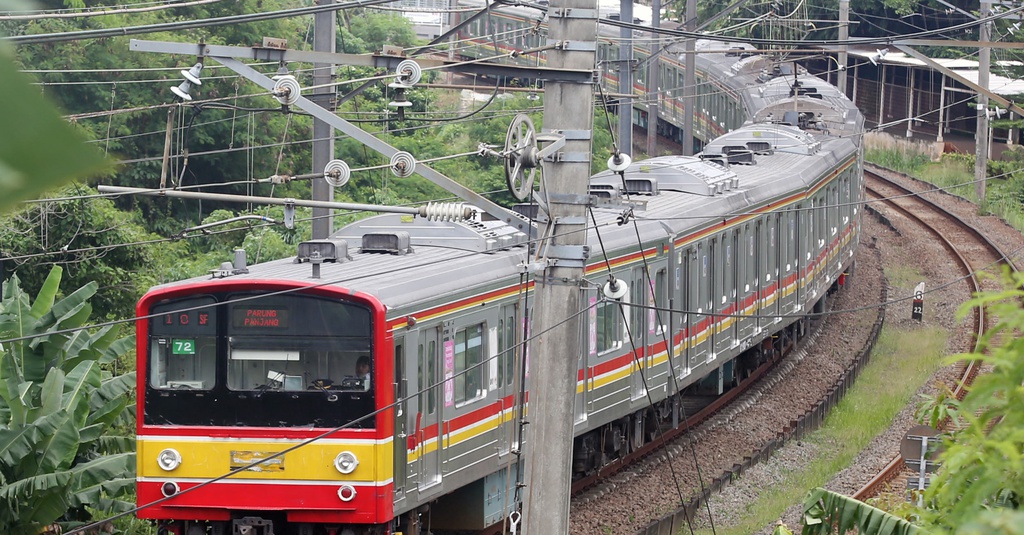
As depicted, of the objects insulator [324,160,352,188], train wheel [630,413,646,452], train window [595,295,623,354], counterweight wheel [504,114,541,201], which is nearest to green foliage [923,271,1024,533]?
counterweight wheel [504,114,541,201]

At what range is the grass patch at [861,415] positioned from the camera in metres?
12.8

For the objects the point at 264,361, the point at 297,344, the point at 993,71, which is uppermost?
the point at 993,71

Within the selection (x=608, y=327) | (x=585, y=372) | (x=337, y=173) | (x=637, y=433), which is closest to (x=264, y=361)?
(x=337, y=173)

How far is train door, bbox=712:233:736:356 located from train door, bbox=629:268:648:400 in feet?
7.32

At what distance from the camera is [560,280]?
→ 7465 millimetres

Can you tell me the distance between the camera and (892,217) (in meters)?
31.7

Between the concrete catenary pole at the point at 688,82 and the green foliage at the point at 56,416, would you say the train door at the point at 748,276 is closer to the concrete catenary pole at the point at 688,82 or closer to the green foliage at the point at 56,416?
the concrete catenary pole at the point at 688,82

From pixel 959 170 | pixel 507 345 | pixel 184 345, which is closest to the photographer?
pixel 184 345

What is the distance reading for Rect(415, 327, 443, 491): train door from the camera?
8992mm

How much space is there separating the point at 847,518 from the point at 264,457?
3.93 m

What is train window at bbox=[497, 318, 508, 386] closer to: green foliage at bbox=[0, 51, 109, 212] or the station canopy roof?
green foliage at bbox=[0, 51, 109, 212]

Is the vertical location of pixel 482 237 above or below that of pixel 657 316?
above

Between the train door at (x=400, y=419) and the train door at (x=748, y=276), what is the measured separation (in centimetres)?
793

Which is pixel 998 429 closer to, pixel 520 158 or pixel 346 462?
pixel 520 158
